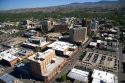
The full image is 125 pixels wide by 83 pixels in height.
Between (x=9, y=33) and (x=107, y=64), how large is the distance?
45.1 metres

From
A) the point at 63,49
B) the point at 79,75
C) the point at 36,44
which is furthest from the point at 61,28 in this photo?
the point at 79,75

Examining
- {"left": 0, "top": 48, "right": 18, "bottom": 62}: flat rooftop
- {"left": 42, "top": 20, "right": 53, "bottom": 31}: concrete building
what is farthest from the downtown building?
{"left": 42, "top": 20, "right": 53, "bottom": 31}: concrete building

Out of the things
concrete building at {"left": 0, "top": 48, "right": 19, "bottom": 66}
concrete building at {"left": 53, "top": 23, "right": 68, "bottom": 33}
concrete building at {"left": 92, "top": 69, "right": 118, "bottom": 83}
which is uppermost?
concrete building at {"left": 53, "top": 23, "right": 68, "bottom": 33}

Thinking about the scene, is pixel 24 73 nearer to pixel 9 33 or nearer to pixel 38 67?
pixel 38 67

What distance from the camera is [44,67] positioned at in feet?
89.1

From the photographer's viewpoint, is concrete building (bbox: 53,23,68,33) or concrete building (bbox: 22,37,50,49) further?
concrete building (bbox: 53,23,68,33)

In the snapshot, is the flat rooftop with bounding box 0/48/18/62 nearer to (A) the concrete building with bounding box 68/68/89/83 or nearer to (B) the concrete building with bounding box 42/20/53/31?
(A) the concrete building with bounding box 68/68/89/83

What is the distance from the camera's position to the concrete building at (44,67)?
26281 millimetres

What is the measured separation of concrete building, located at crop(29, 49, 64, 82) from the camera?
26.3 metres

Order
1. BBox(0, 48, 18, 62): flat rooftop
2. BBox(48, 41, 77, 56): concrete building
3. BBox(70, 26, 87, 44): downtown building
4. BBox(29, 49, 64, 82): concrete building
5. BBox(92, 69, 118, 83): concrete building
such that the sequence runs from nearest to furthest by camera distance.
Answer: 1. BBox(92, 69, 118, 83): concrete building
2. BBox(29, 49, 64, 82): concrete building
3. BBox(0, 48, 18, 62): flat rooftop
4. BBox(48, 41, 77, 56): concrete building
5. BBox(70, 26, 87, 44): downtown building

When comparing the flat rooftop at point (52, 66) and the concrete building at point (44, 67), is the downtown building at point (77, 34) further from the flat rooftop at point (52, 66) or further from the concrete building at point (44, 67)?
the concrete building at point (44, 67)

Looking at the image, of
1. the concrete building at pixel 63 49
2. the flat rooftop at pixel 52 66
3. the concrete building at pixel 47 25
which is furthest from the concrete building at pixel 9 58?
the concrete building at pixel 47 25

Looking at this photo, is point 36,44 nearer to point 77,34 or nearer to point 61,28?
point 77,34

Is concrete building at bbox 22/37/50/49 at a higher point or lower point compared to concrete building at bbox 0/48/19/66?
higher
